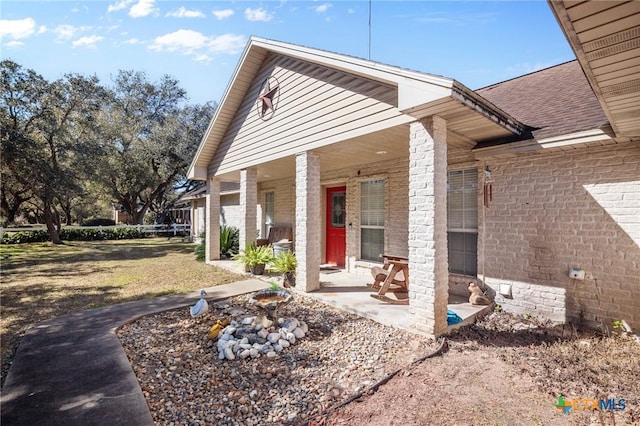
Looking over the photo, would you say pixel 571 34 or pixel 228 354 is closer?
pixel 571 34

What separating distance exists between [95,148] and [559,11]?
21026mm

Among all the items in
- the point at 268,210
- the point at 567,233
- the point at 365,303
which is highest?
the point at 268,210

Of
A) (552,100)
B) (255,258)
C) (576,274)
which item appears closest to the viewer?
(576,274)

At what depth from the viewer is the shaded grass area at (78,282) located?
213 inches

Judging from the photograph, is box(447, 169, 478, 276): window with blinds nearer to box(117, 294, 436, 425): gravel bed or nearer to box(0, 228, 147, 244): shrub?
box(117, 294, 436, 425): gravel bed

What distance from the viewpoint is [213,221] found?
1046cm

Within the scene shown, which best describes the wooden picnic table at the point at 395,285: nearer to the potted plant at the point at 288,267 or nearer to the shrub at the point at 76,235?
the potted plant at the point at 288,267

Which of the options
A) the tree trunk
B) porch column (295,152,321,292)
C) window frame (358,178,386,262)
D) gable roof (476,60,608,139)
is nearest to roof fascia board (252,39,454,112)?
porch column (295,152,321,292)

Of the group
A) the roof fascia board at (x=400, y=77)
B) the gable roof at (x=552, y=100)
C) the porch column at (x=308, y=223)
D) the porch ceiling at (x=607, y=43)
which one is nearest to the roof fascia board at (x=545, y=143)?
the gable roof at (x=552, y=100)

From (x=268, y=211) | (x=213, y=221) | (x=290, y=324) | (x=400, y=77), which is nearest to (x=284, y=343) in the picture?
(x=290, y=324)

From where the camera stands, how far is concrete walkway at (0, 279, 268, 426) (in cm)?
266

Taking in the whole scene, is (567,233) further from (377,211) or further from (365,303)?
(377,211)

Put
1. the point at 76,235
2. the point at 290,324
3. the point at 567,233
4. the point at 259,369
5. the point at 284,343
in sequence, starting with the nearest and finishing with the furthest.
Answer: the point at 259,369 → the point at 284,343 → the point at 290,324 → the point at 567,233 → the point at 76,235

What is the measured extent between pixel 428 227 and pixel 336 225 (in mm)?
5108
